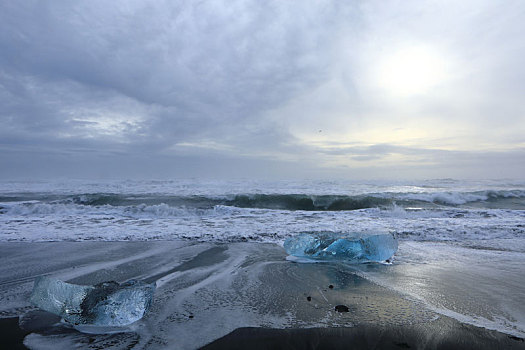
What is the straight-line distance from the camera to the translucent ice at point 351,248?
392 centimetres

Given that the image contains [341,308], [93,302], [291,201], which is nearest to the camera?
[93,302]

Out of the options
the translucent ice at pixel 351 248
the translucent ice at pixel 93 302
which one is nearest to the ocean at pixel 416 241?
the translucent ice at pixel 351 248

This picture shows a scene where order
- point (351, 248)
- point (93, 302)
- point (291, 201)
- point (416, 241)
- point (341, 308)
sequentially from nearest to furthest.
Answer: point (93, 302), point (341, 308), point (351, 248), point (416, 241), point (291, 201)

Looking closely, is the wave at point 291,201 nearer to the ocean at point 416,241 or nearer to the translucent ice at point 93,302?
Result: the ocean at point 416,241

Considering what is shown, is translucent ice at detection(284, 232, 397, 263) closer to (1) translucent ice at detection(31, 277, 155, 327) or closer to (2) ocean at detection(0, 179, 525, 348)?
(2) ocean at detection(0, 179, 525, 348)

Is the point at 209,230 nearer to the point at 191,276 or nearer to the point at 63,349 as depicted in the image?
the point at 191,276

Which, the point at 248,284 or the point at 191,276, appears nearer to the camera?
the point at 248,284

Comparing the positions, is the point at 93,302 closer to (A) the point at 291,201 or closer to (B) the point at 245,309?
(B) the point at 245,309

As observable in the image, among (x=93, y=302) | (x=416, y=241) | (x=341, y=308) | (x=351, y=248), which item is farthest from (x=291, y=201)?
(x=93, y=302)

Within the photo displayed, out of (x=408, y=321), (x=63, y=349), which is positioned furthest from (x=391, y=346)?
(x=63, y=349)

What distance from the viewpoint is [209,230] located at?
21.5ft

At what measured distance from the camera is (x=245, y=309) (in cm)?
242

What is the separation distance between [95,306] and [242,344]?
1.15 metres

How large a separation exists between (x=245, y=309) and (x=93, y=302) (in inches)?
46.5
